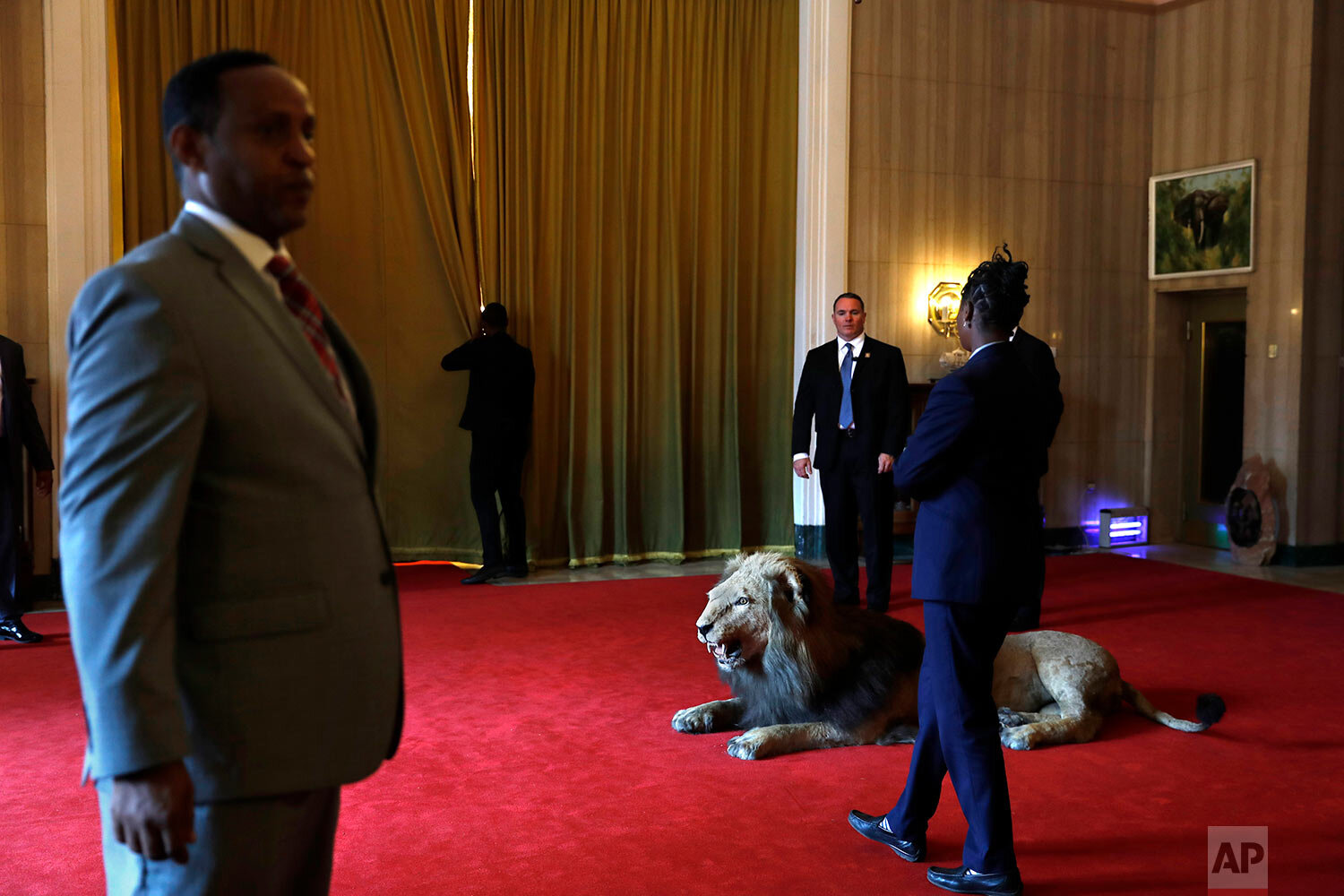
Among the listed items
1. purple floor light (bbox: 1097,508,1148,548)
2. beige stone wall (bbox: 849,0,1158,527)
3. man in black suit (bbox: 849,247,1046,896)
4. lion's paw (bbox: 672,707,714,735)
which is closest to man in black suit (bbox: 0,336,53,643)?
lion's paw (bbox: 672,707,714,735)

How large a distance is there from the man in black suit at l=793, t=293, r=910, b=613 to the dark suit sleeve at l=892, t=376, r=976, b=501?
3.62 metres

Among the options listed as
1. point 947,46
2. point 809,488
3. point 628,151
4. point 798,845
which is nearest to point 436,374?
point 628,151

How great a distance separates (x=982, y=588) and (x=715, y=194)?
6129 mm

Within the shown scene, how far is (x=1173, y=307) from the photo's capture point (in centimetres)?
972

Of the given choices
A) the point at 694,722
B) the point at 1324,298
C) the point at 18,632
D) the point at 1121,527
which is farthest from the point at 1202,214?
the point at 18,632

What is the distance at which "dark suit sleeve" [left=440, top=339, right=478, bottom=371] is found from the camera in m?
7.54

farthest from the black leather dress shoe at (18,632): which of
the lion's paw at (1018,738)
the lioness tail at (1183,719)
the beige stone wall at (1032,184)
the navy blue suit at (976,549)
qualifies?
the beige stone wall at (1032,184)

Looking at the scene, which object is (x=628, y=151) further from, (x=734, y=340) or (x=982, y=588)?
(x=982, y=588)

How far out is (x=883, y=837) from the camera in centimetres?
319

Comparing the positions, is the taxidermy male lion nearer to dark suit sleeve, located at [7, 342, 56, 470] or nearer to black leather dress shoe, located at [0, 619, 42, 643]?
black leather dress shoe, located at [0, 619, 42, 643]

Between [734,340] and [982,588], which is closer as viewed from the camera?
[982,588]

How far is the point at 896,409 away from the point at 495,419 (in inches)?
104

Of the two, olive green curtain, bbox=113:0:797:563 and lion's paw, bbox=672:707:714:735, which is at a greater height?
olive green curtain, bbox=113:0:797:563

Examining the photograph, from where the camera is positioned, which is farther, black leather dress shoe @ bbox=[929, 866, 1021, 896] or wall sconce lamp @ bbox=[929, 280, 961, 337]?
wall sconce lamp @ bbox=[929, 280, 961, 337]
